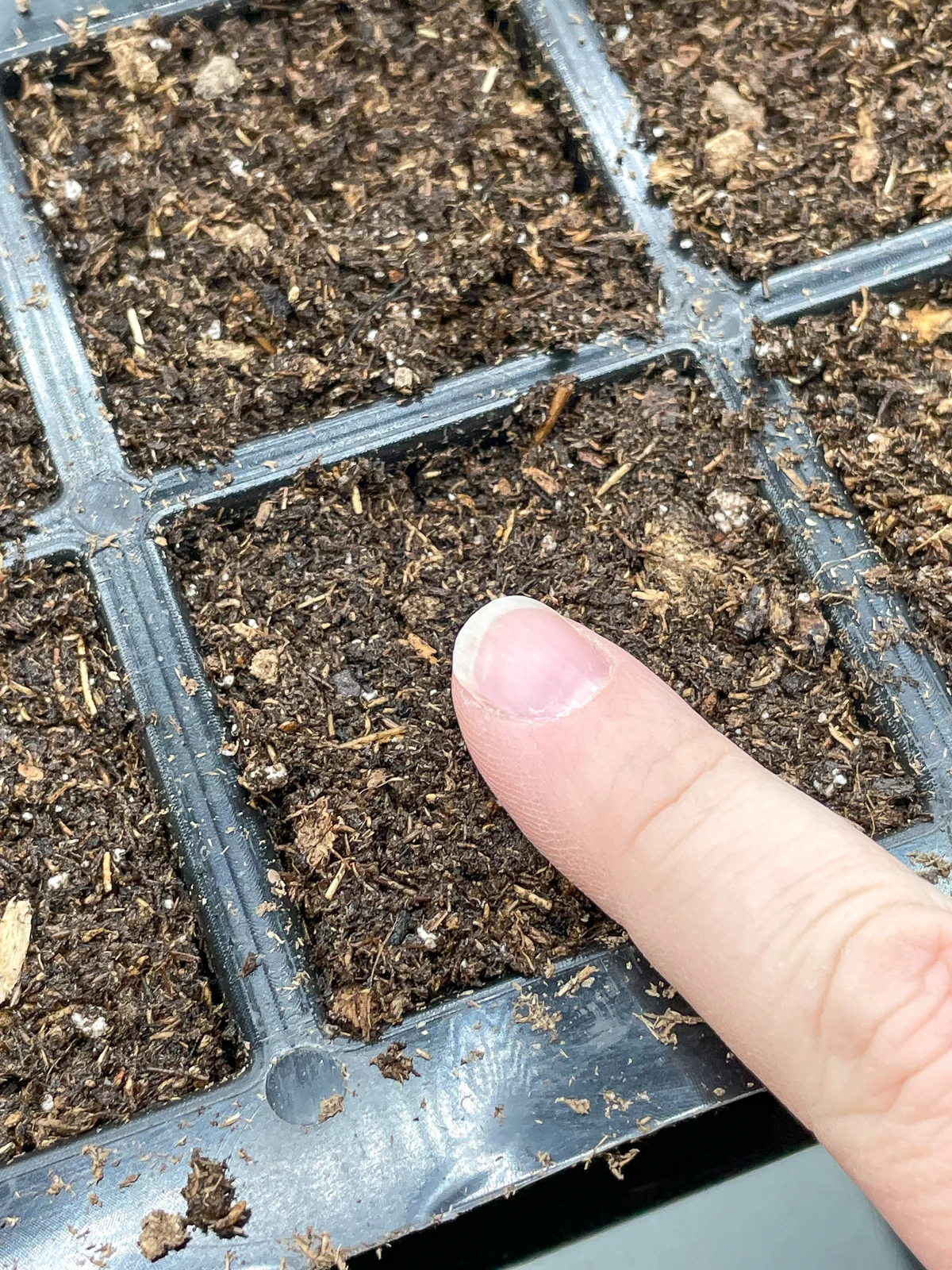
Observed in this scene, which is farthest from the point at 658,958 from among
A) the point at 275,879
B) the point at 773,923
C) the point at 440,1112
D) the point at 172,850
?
the point at 172,850

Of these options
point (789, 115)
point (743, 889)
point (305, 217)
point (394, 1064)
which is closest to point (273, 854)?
point (394, 1064)

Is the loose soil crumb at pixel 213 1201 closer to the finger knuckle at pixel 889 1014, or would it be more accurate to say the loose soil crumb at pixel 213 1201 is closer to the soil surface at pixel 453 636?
the soil surface at pixel 453 636

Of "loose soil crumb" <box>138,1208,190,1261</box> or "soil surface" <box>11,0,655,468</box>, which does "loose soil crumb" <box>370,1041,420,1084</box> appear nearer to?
"loose soil crumb" <box>138,1208,190,1261</box>

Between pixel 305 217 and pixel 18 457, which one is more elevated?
pixel 305 217

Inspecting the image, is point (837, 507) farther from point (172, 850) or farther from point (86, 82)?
point (86, 82)

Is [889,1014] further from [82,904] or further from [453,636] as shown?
[82,904]

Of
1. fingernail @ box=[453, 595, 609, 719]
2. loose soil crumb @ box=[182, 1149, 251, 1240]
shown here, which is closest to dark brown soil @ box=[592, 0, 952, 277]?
fingernail @ box=[453, 595, 609, 719]
